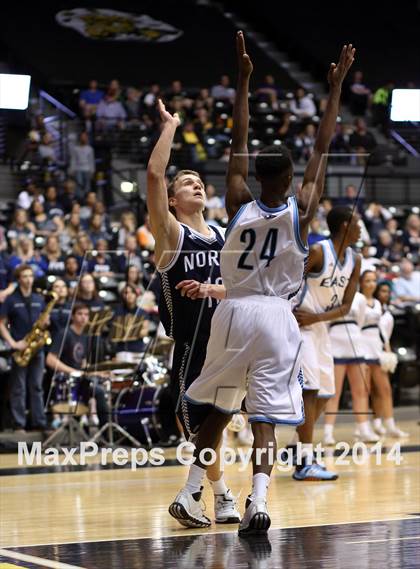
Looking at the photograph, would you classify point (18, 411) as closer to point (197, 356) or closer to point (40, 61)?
point (197, 356)

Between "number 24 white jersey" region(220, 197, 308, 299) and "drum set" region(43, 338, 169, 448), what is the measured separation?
20.0ft

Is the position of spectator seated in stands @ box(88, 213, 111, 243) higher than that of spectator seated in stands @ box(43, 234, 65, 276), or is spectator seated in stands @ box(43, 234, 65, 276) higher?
spectator seated in stands @ box(88, 213, 111, 243)

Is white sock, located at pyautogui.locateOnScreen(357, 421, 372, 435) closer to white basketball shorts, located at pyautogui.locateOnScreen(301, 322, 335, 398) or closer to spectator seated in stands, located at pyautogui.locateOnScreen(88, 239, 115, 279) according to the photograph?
white basketball shorts, located at pyautogui.locateOnScreen(301, 322, 335, 398)

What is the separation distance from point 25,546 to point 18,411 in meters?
7.80

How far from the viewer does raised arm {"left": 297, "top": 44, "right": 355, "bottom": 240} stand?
248 inches

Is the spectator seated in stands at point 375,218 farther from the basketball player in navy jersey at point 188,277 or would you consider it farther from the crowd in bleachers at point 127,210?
the basketball player in navy jersey at point 188,277

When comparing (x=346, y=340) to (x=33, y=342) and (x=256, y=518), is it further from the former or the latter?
(x=256, y=518)

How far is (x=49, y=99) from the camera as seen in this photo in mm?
23266

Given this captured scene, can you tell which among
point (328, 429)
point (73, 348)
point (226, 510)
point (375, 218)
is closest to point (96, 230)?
point (73, 348)

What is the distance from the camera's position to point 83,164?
20.2m

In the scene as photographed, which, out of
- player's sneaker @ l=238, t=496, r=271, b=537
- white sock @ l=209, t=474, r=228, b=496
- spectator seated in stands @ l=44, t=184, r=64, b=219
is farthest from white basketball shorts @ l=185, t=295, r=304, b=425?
spectator seated in stands @ l=44, t=184, r=64, b=219

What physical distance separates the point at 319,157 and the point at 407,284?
38.5 ft

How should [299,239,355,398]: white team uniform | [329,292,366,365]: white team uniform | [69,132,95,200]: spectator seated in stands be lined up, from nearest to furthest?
[299,239,355,398]: white team uniform < [329,292,366,365]: white team uniform < [69,132,95,200]: spectator seated in stands

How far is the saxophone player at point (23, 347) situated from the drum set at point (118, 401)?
0.75 metres
